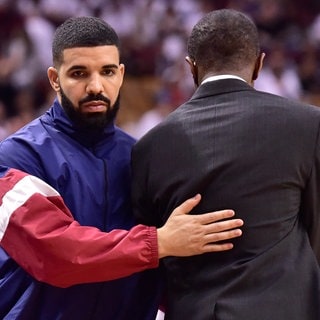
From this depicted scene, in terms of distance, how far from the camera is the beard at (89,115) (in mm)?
3320

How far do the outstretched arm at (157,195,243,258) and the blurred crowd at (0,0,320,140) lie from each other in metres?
5.46

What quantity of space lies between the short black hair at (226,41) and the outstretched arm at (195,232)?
0.48 m

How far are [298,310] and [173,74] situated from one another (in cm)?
648

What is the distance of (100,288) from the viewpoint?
10.8ft

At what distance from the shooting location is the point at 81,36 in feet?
10.9

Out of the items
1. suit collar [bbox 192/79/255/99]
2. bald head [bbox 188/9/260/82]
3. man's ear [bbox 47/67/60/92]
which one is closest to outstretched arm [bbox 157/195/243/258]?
suit collar [bbox 192/79/255/99]

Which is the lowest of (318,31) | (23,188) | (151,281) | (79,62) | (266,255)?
(318,31)

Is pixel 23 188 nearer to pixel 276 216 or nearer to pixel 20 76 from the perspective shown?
pixel 276 216

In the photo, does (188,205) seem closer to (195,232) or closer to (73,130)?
(195,232)

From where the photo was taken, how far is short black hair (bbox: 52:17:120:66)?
331cm

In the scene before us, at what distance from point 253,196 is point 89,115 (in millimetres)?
694

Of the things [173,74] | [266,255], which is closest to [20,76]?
[173,74]

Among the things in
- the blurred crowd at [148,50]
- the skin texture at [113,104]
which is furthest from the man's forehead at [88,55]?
the blurred crowd at [148,50]

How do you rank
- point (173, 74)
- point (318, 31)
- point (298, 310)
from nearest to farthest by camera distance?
point (298, 310), point (173, 74), point (318, 31)
